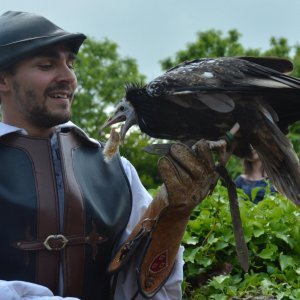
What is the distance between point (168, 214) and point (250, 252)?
86cm

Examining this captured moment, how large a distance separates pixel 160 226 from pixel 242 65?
3.42 ft

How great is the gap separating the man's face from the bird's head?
77 centimetres

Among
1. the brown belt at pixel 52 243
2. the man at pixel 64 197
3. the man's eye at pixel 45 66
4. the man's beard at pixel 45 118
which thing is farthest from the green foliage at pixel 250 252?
the man's eye at pixel 45 66

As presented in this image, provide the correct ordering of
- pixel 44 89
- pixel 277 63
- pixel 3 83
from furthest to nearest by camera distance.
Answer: pixel 277 63 → pixel 3 83 → pixel 44 89

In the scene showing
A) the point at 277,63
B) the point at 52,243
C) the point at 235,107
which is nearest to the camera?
the point at 52,243

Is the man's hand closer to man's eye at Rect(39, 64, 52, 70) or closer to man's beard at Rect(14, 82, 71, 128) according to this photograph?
man's beard at Rect(14, 82, 71, 128)

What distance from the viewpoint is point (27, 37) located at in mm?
2992

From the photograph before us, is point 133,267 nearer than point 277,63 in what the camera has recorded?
Yes

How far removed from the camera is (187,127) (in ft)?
11.6

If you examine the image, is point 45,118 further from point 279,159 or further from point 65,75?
point 279,159

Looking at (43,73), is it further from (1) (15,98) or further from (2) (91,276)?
(2) (91,276)

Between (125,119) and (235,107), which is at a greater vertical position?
(235,107)

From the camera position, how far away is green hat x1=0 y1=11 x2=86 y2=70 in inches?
117

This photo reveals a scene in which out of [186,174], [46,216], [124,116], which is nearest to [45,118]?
[46,216]
